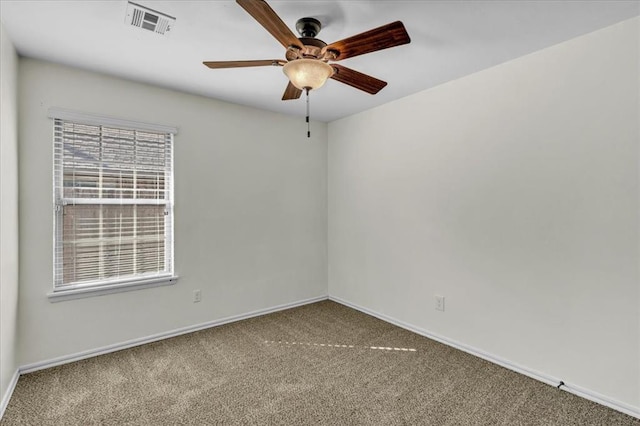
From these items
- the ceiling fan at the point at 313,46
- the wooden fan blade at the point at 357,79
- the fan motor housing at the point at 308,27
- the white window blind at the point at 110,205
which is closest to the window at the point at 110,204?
the white window blind at the point at 110,205

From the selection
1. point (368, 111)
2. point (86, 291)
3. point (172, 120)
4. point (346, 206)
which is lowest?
Answer: point (86, 291)

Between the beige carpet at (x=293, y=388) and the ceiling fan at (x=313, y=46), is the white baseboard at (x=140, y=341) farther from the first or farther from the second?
the ceiling fan at (x=313, y=46)

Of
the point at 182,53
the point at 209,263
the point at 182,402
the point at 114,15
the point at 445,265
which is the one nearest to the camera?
the point at 114,15

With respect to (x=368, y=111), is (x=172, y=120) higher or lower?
lower

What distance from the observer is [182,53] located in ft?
7.75

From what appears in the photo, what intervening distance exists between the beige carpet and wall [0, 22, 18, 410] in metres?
0.29

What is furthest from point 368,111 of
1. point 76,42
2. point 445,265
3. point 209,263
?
point 76,42

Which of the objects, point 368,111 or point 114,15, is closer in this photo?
point 114,15

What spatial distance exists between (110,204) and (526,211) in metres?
3.39

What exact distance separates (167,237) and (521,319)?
3.14 m

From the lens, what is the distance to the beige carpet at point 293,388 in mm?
1955

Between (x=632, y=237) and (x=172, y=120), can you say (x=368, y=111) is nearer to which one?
(x=172, y=120)

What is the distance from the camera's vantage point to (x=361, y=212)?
12.7 feet

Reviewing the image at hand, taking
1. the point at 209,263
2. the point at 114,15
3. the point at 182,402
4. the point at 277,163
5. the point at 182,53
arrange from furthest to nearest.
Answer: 1. the point at 277,163
2. the point at 209,263
3. the point at 182,53
4. the point at 182,402
5. the point at 114,15
